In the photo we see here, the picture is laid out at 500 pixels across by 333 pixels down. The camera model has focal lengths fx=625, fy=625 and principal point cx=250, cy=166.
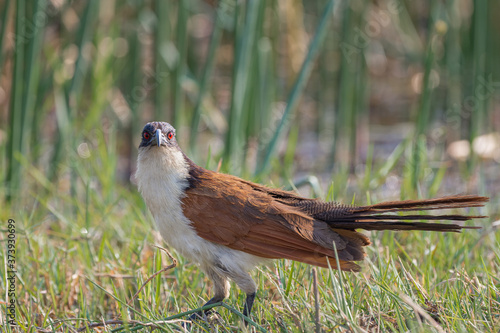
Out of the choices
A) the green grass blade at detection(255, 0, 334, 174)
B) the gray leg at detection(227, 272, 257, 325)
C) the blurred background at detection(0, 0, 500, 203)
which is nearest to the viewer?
the gray leg at detection(227, 272, 257, 325)

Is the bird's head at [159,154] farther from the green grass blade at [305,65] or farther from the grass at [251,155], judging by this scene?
the green grass blade at [305,65]

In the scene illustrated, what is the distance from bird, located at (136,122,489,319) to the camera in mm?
1942

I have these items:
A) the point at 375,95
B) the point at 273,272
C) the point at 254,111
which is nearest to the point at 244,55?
the point at 254,111

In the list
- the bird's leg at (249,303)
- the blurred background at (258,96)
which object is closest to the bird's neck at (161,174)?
the bird's leg at (249,303)

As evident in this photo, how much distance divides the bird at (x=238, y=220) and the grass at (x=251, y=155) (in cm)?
13

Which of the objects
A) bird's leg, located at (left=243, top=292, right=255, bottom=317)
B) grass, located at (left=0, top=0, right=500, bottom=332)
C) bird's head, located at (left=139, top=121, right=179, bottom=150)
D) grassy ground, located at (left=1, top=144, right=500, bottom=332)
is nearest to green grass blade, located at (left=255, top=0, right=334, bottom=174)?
grass, located at (left=0, top=0, right=500, bottom=332)

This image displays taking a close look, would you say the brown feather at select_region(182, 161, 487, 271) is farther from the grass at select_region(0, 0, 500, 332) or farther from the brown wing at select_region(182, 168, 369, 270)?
the grass at select_region(0, 0, 500, 332)

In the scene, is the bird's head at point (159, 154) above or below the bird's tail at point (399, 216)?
above

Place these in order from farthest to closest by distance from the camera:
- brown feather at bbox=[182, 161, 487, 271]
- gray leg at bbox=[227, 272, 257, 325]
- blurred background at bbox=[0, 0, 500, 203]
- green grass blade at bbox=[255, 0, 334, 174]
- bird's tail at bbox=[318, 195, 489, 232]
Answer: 1. blurred background at bbox=[0, 0, 500, 203]
2. green grass blade at bbox=[255, 0, 334, 174]
3. gray leg at bbox=[227, 272, 257, 325]
4. brown feather at bbox=[182, 161, 487, 271]
5. bird's tail at bbox=[318, 195, 489, 232]

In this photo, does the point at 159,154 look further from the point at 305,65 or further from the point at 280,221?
the point at 305,65

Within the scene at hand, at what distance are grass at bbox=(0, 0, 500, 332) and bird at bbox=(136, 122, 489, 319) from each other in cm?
13

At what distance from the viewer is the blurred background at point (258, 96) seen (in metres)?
3.54

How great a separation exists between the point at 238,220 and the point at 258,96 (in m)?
2.72

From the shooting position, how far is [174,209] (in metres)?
2.09
